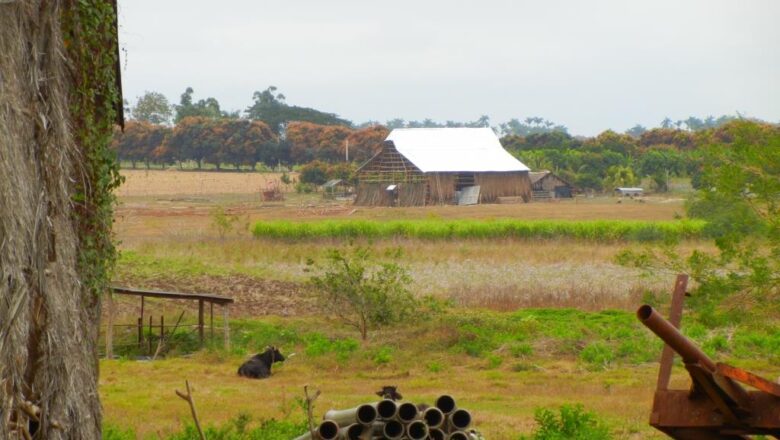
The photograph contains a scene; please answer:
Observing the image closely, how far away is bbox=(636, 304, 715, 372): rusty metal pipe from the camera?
4.28m

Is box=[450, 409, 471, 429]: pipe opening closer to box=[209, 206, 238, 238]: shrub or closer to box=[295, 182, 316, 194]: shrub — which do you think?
box=[209, 206, 238, 238]: shrub

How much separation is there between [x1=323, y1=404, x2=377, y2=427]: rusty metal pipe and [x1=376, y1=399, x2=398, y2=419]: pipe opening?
4 centimetres

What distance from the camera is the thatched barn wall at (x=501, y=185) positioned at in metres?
69.9

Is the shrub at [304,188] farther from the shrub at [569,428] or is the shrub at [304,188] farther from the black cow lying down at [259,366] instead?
the shrub at [569,428]

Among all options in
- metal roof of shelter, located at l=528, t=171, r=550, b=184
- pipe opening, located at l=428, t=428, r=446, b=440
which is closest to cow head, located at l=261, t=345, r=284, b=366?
pipe opening, located at l=428, t=428, r=446, b=440

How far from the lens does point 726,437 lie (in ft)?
16.1

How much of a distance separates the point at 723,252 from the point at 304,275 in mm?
16846

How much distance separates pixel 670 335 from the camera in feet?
14.3

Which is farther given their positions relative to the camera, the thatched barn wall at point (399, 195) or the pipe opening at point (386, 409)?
the thatched barn wall at point (399, 195)

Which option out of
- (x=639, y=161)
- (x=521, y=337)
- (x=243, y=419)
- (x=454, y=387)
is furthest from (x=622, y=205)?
(x=243, y=419)

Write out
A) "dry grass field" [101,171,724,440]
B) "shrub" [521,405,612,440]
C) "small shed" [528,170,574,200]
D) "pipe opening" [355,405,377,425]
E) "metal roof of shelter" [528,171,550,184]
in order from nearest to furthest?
"pipe opening" [355,405,377,425]
"shrub" [521,405,612,440]
"dry grass field" [101,171,724,440]
"metal roof of shelter" [528,171,550,184]
"small shed" [528,170,574,200]

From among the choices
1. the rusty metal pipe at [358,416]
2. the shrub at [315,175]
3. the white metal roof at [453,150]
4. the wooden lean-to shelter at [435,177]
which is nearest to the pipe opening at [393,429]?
the rusty metal pipe at [358,416]

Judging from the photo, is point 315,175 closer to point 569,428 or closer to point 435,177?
point 435,177

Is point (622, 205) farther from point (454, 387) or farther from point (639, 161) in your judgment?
point (454, 387)
